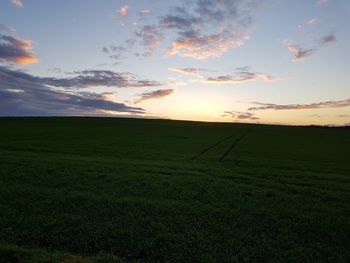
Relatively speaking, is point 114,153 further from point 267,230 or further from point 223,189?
point 267,230

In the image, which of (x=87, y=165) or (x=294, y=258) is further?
(x=87, y=165)

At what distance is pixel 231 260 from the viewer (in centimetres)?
1140

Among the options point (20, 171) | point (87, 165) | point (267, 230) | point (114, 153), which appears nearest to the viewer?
point (267, 230)

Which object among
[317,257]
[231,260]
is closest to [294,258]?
[317,257]

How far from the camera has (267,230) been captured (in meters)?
14.0

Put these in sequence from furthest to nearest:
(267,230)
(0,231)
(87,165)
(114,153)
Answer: (114,153) → (87,165) → (267,230) → (0,231)

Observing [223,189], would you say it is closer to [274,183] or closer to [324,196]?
[274,183]

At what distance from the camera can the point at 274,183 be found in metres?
22.6

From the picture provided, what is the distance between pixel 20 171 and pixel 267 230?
17.4 meters

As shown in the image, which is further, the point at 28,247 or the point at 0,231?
the point at 0,231

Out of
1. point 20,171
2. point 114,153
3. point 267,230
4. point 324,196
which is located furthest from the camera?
point 114,153

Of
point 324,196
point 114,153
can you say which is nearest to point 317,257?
point 324,196

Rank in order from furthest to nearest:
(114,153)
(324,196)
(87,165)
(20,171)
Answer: (114,153) → (87,165) → (20,171) → (324,196)

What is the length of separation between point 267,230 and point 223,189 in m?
6.27
